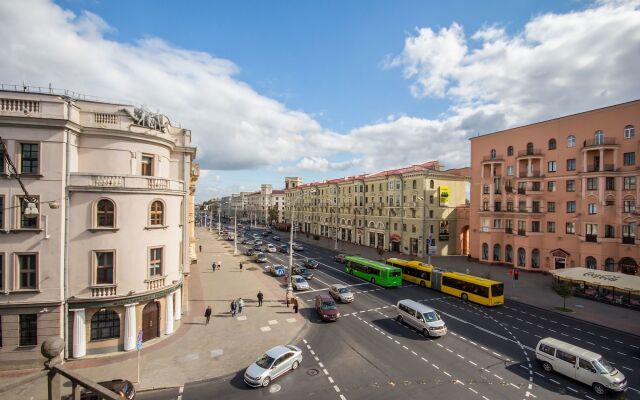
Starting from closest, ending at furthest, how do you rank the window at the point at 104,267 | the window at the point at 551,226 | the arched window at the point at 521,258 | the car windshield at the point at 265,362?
the car windshield at the point at 265,362
the window at the point at 104,267
the window at the point at 551,226
the arched window at the point at 521,258

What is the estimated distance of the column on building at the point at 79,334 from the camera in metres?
20.5

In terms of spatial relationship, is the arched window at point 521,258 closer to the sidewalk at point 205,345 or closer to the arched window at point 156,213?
the sidewalk at point 205,345

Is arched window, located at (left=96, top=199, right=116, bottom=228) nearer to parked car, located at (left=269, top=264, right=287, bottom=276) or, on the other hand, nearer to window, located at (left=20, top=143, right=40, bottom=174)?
window, located at (left=20, top=143, right=40, bottom=174)

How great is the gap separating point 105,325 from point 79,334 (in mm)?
1405

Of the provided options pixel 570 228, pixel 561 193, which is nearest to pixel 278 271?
pixel 570 228

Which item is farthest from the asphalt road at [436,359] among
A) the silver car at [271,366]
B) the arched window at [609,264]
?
the arched window at [609,264]

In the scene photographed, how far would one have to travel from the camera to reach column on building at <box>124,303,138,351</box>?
21.6 m

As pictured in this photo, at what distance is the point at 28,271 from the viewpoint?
20016 mm

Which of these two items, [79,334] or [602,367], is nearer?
[602,367]

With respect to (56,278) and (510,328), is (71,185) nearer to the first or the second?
(56,278)

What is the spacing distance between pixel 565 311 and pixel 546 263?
62.3 ft

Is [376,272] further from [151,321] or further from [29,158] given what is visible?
[29,158]

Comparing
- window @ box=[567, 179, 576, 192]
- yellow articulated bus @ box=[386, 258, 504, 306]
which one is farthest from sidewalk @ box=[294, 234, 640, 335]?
window @ box=[567, 179, 576, 192]

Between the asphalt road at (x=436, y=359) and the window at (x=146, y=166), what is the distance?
47.7 ft
